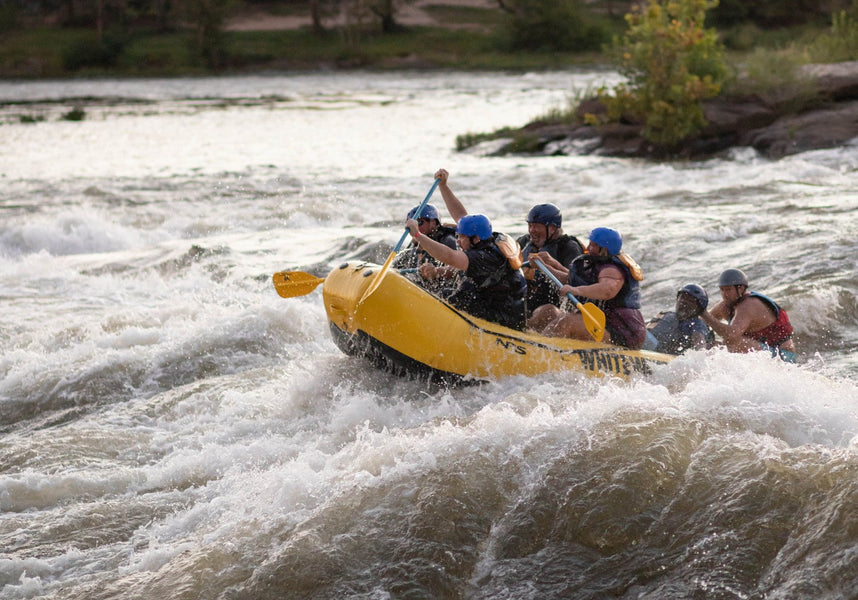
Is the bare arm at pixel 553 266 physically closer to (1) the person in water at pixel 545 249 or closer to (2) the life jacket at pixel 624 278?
(1) the person in water at pixel 545 249

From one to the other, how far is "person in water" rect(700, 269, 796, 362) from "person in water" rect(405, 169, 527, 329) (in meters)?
1.49

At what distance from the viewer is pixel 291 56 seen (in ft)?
164

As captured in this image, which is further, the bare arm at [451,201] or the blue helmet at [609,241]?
the bare arm at [451,201]

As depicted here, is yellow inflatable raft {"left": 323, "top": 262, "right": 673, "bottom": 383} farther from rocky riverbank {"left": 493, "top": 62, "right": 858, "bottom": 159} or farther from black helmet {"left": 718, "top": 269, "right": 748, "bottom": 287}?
Answer: rocky riverbank {"left": 493, "top": 62, "right": 858, "bottom": 159}

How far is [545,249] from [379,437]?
257 cm

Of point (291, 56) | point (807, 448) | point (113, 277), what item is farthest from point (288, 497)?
point (291, 56)

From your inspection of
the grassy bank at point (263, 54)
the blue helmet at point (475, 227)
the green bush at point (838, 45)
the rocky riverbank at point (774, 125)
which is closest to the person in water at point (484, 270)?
the blue helmet at point (475, 227)

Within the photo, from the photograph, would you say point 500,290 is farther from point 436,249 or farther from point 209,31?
point 209,31

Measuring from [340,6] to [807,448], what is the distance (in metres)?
57.4

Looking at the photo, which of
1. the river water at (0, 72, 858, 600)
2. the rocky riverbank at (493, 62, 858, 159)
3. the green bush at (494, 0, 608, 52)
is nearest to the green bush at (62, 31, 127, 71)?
the green bush at (494, 0, 608, 52)

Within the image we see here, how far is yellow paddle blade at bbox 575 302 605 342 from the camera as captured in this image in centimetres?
652

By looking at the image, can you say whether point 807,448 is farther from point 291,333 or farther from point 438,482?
point 291,333

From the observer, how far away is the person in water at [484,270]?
21.9ft

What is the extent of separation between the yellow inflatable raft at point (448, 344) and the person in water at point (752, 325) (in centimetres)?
67
